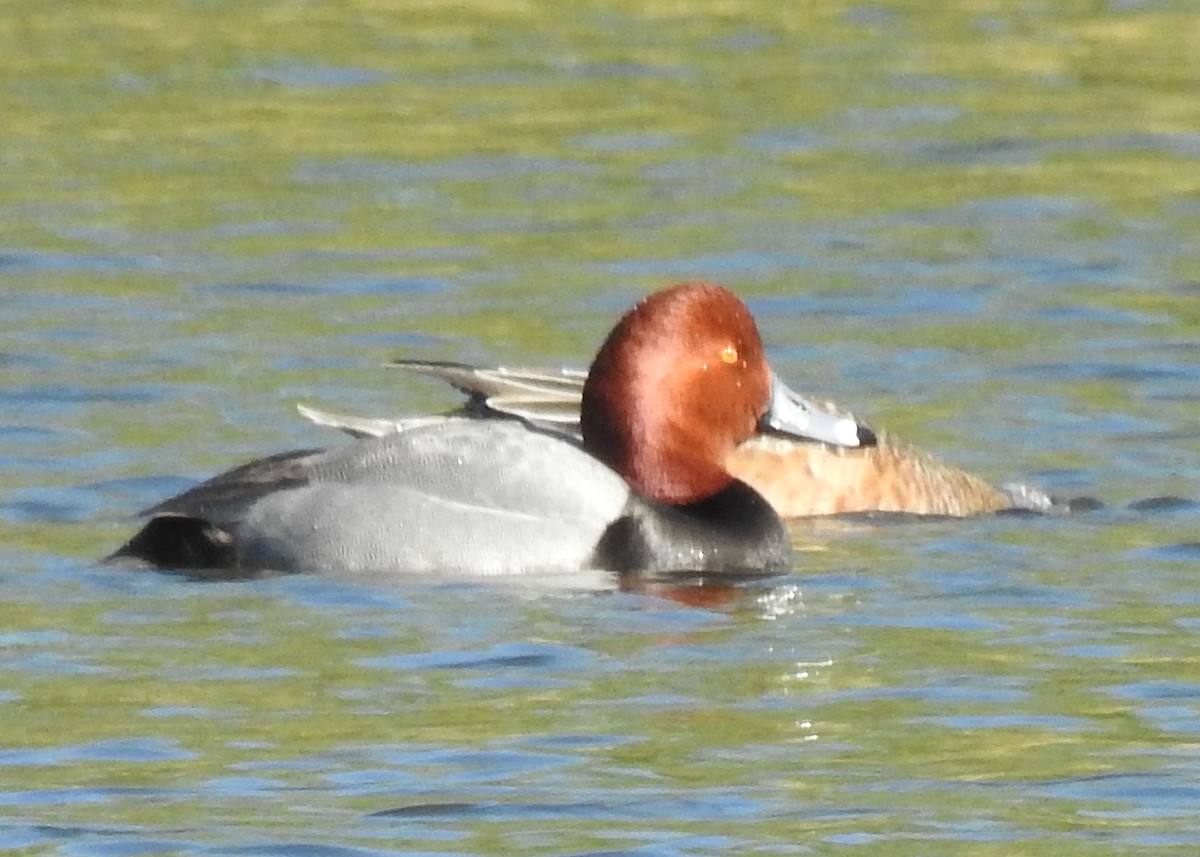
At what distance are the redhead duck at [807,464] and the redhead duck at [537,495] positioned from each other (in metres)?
0.58

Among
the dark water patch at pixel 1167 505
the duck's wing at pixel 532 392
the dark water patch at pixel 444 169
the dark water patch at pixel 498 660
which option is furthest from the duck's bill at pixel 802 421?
the dark water patch at pixel 444 169

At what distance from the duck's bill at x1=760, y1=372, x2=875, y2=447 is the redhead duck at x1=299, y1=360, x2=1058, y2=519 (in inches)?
2.0

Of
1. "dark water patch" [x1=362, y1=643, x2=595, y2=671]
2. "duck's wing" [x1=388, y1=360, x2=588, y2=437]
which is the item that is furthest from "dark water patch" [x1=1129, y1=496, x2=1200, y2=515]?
"dark water patch" [x1=362, y1=643, x2=595, y2=671]

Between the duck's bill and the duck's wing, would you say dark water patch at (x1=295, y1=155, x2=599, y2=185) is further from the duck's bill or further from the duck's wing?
the duck's bill

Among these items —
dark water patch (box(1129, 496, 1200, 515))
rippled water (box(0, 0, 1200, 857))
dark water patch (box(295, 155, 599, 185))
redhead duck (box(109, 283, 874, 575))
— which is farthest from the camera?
dark water patch (box(295, 155, 599, 185))

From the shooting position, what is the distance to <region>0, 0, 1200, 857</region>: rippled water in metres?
7.28

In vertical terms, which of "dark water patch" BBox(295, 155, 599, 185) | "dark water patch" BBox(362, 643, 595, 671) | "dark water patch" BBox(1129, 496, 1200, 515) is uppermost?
"dark water patch" BBox(295, 155, 599, 185)

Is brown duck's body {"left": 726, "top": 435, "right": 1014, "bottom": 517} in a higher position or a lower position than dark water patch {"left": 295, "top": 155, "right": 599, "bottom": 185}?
lower

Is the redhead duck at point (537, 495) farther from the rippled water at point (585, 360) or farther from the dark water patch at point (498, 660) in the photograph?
the dark water patch at point (498, 660)

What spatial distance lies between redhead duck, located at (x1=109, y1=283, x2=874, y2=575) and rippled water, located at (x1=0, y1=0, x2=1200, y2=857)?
0.76 feet

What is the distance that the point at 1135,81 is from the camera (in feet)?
55.9

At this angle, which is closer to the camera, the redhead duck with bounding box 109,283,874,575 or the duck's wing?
the redhead duck with bounding box 109,283,874,575

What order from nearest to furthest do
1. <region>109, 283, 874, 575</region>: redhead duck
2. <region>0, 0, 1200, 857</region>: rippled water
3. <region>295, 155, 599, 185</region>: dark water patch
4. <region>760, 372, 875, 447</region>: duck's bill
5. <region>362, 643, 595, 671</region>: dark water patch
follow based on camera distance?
<region>0, 0, 1200, 857</region>: rippled water < <region>362, 643, 595, 671</region>: dark water patch < <region>109, 283, 874, 575</region>: redhead duck < <region>760, 372, 875, 447</region>: duck's bill < <region>295, 155, 599, 185</region>: dark water patch

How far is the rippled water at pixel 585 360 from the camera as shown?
728 cm
